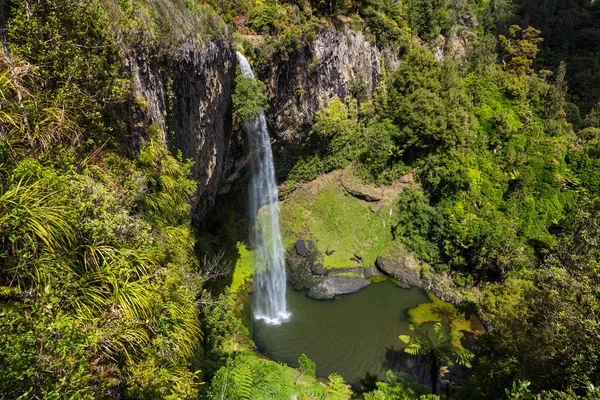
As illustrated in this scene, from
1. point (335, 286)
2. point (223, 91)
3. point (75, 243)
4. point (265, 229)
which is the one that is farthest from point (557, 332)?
point (265, 229)

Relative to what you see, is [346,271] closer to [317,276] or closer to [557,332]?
[317,276]

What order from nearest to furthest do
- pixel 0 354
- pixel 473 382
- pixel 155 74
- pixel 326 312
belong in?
pixel 0 354 → pixel 155 74 → pixel 473 382 → pixel 326 312

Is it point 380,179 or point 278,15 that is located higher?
point 278,15

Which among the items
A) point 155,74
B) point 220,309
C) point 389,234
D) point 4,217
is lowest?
point 389,234

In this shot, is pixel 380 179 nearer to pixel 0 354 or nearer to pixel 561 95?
pixel 561 95

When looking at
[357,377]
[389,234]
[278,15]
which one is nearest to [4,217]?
[357,377]

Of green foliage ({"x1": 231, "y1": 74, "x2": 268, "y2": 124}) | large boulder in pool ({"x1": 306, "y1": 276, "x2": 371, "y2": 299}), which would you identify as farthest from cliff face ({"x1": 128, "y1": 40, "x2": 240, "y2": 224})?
large boulder in pool ({"x1": 306, "y1": 276, "x2": 371, "y2": 299})

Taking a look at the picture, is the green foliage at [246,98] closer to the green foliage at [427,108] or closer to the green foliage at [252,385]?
the green foliage at [427,108]

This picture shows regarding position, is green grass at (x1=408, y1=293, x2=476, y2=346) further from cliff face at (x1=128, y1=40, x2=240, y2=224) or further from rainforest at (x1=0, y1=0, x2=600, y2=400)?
cliff face at (x1=128, y1=40, x2=240, y2=224)
